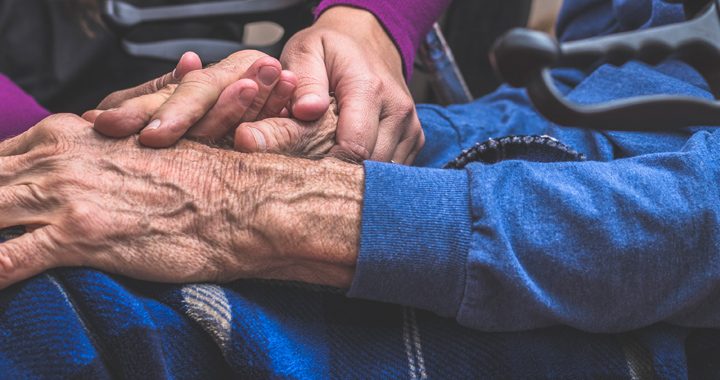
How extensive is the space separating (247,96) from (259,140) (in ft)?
0.16

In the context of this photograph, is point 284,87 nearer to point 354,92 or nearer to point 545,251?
point 354,92

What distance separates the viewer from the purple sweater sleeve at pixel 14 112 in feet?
2.15

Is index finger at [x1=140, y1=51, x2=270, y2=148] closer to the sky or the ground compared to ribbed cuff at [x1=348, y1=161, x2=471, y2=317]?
closer to the sky

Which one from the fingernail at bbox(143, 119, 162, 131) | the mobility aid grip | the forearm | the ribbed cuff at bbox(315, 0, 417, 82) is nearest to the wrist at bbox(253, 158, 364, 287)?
the forearm

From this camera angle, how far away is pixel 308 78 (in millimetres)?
690

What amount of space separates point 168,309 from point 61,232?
96mm

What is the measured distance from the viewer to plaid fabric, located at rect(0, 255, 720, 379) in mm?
457

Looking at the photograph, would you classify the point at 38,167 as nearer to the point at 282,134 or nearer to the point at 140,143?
the point at 140,143

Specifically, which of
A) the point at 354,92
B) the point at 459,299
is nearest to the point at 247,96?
the point at 354,92

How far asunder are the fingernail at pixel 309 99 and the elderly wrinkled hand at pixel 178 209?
4.0 inches

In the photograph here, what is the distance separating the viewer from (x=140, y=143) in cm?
56

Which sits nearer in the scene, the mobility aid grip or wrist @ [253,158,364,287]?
the mobility aid grip

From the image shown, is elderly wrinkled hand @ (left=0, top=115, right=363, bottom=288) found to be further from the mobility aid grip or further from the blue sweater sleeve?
the mobility aid grip

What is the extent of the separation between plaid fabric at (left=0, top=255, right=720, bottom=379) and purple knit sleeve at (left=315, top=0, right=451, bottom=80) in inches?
17.0
